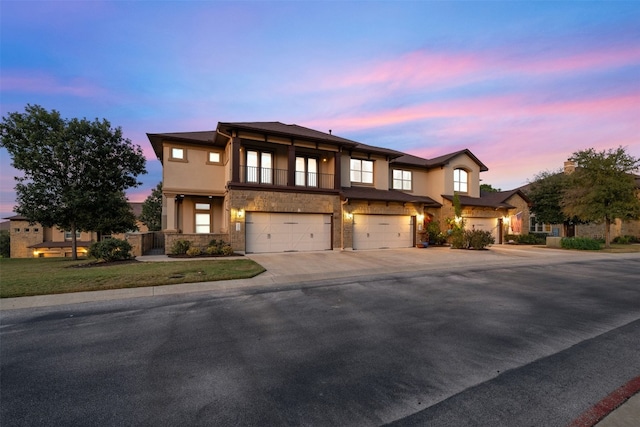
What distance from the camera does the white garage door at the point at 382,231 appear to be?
19.8 m

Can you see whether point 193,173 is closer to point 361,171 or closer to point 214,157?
point 214,157

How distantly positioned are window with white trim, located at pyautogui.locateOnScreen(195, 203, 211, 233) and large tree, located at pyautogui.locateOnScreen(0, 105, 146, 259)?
4.87m

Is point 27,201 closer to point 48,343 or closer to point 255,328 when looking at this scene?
point 48,343

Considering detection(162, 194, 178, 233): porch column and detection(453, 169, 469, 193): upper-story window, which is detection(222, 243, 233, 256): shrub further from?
detection(453, 169, 469, 193): upper-story window

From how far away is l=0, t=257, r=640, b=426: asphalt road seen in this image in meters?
2.86

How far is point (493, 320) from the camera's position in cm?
565

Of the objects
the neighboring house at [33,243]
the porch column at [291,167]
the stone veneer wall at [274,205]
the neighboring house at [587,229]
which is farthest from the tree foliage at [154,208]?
the neighboring house at [587,229]

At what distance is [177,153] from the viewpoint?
18.6 m

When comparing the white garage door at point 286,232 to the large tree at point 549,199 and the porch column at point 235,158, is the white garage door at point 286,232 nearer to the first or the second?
the porch column at point 235,158

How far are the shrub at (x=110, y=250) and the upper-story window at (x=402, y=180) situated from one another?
1940 centimetres

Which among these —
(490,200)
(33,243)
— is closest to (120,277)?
(490,200)

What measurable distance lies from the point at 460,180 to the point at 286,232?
58.2ft

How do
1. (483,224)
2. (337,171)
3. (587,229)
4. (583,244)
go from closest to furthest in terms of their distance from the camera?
1. (337,171)
2. (583,244)
3. (483,224)
4. (587,229)

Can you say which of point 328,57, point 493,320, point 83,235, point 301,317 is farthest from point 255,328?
point 83,235
